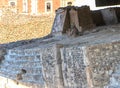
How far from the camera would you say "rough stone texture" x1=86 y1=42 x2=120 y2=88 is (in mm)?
6480

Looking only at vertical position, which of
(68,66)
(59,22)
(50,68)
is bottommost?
(50,68)

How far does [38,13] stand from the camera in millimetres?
51469

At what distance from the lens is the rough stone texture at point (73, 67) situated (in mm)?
6641

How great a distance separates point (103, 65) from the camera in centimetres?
657

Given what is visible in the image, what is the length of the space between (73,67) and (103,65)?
20.9 inches

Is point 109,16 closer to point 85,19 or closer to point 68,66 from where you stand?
point 85,19

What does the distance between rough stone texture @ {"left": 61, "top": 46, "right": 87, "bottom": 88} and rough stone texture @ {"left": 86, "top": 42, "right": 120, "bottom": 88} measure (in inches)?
5.8

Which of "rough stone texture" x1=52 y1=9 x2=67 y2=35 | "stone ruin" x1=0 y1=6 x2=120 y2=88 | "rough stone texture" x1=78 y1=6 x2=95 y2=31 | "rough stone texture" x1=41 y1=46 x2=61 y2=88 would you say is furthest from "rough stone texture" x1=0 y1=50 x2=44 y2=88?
"rough stone texture" x1=78 y1=6 x2=95 y2=31

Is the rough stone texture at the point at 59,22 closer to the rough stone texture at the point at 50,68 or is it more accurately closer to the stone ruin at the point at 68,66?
the stone ruin at the point at 68,66

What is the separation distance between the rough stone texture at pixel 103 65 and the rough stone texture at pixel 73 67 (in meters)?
0.15

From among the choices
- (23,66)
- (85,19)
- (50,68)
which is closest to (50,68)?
(50,68)

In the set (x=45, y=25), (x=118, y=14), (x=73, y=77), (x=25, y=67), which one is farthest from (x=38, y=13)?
(x=73, y=77)

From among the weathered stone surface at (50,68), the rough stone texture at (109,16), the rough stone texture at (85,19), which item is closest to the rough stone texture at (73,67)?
the weathered stone surface at (50,68)

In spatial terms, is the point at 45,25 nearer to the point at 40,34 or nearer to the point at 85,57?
the point at 40,34
